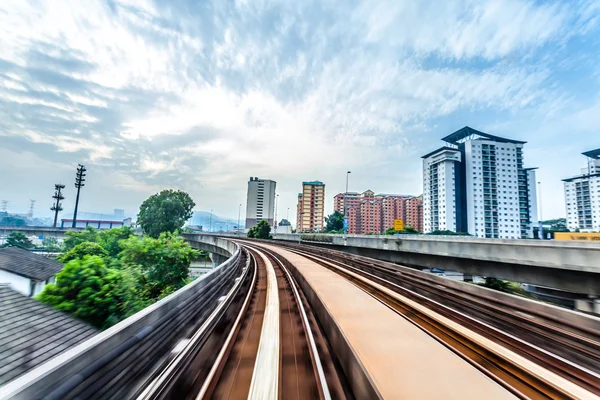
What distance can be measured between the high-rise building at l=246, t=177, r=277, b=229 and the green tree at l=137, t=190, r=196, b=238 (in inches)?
3881

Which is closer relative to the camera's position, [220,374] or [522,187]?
[220,374]

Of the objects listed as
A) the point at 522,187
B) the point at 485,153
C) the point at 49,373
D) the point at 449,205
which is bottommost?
the point at 49,373

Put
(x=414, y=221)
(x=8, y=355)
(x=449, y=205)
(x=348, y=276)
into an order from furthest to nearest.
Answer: (x=414, y=221) < (x=449, y=205) < (x=348, y=276) < (x=8, y=355)

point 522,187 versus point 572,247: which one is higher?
point 522,187

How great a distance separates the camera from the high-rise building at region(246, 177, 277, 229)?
166500mm

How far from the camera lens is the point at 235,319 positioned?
7.21 m

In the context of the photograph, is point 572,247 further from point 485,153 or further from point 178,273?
point 485,153

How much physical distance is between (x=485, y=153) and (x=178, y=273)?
12045 centimetres

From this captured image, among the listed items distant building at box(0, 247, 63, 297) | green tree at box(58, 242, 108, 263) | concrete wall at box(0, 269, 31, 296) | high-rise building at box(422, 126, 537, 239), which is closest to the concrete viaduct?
distant building at box(0, 247, 63, 297)

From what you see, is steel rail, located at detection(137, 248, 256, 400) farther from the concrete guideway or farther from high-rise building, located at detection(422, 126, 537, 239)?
high-rise building, located at detection(422, 126, 537, 239)

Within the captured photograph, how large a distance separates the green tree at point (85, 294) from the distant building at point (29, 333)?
3.32 feet

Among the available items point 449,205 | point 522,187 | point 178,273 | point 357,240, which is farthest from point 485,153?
point 178,273

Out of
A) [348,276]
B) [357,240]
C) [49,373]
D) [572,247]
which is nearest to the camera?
[49,373]

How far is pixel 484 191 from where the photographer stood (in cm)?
9531
